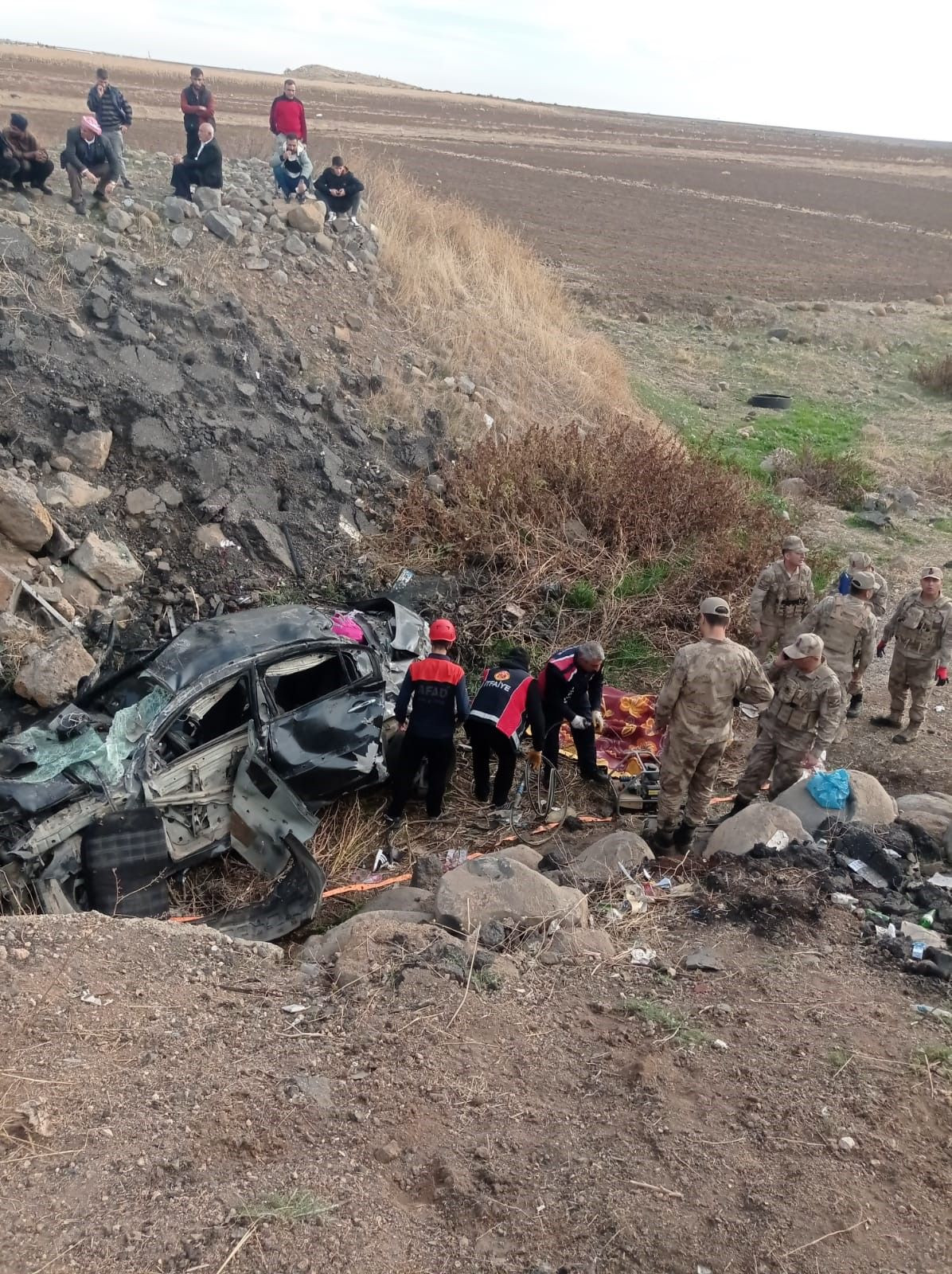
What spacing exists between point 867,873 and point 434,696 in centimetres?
297

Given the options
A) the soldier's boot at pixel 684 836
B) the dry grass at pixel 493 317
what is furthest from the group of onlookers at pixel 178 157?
the soldier's boot at pixel 684 836

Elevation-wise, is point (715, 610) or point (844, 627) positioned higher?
point (715, 610)

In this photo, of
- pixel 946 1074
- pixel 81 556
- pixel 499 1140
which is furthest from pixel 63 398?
pixel 946 1074

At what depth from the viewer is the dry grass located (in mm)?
13648

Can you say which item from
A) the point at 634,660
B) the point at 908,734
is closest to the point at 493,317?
the point at 634,660

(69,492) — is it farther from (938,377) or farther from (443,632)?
(938,377)

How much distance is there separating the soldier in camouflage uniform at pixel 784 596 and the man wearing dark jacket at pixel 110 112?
32.3 feet

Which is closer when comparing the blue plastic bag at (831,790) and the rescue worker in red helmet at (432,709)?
the blue plastic bag at (831,790)

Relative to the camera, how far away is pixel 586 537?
32.9 feet

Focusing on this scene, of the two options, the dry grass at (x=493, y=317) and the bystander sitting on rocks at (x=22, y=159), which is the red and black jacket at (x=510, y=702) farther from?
the bystander sitting on rocks at (x=22, y=159)

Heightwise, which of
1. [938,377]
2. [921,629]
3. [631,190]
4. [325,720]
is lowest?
[325,720]

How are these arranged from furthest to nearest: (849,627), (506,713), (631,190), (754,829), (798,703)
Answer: (631,190), (849,627), (506,713), (798,703), (754,829)

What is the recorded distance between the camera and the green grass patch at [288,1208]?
3338mm

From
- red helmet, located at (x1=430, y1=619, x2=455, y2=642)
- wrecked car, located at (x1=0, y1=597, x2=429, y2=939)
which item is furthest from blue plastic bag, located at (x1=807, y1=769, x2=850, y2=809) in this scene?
wrecked car, located at (x1=0, y1=597, x2=429, y2=939)
